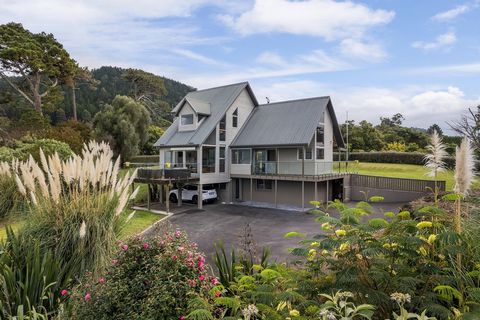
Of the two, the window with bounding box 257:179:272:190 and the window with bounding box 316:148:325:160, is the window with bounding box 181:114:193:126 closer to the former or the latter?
the window with bounding box 257:179:272:190

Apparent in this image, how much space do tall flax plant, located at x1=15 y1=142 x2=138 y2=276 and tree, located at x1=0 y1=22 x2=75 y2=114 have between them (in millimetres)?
31402

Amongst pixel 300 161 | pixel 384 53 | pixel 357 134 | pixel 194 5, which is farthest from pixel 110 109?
pixel 357 134

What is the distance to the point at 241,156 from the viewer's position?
23156 mm

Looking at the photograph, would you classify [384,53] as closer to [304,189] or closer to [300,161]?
[300,161]

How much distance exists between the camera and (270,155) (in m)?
22.5

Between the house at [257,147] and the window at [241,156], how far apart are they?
6cm

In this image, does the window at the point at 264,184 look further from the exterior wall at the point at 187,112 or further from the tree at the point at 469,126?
the tree at the point at 469,126

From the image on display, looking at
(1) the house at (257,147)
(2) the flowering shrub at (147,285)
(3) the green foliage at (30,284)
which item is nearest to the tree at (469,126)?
(2) the flowering shrub at (147,285)

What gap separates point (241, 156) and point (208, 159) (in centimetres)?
262

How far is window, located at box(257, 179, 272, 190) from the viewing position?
2239 centimetres

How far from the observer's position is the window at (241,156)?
22794 millimetres

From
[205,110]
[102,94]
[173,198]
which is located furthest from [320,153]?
[102,94]

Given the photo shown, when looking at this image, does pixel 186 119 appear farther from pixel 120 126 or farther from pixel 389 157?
pixel 389 157

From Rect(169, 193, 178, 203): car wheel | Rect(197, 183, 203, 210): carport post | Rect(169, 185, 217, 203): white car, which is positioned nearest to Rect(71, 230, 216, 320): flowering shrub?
Rect(197, 183, 203, 210): carport post
